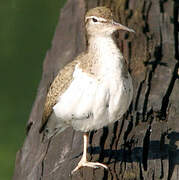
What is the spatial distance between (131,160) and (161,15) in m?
2.81

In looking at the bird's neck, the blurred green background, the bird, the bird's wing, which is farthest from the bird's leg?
the blurred green background

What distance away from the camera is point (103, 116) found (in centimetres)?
542

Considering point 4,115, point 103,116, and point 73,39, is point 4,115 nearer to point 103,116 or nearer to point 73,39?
point 73,39

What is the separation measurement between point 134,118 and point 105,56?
66 centimetres

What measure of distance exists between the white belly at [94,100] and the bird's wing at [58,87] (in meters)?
0.07

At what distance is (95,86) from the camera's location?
5293 millimetres

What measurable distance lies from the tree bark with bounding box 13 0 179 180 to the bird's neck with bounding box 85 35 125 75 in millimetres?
565

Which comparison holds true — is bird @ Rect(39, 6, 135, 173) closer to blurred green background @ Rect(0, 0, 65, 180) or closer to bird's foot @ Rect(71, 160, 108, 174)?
bird's foot @ Rect(71, 160, 108, 174)

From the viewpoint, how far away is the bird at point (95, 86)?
5309mm

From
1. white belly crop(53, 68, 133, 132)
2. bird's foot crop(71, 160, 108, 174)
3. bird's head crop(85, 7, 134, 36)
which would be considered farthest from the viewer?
bird's head crop(85, 7, 134, 36)

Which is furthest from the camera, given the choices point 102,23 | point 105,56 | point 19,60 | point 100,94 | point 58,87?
point 19,60

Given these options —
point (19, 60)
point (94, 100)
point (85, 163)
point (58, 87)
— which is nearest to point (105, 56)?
point (94, 100)

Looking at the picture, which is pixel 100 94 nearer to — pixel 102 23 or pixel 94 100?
pixel 94 100

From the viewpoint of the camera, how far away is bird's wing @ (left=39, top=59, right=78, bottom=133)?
559 cm
